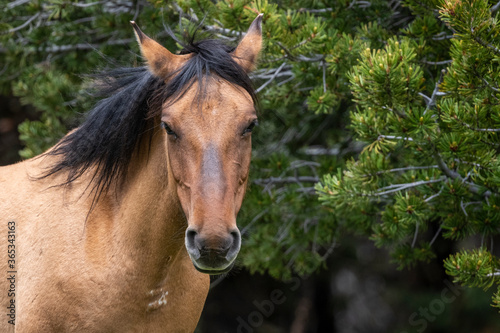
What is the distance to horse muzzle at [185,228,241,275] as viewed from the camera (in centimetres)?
207

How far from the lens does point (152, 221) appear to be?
103 inches

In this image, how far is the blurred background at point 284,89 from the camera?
12.4ft

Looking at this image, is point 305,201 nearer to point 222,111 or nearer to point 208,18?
point 208,18

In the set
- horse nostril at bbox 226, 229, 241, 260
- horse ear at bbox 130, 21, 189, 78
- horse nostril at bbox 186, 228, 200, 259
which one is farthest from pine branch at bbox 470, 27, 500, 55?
horse nostril at bbox 186, 228, 200, 259

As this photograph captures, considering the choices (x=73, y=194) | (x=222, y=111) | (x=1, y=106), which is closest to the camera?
(x=222, y=111)

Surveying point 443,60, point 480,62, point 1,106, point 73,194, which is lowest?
point 1,106

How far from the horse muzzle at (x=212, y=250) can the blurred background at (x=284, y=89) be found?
1361mm

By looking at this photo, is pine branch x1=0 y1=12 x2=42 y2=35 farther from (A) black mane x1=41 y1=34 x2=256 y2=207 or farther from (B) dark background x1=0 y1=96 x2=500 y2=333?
(B) dark background x1=0 y1=96 x2=500 y2=333

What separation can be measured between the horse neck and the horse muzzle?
44 centimetres

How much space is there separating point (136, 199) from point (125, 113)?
1.45 feet

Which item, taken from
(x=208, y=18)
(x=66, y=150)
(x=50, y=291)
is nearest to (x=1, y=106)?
(x=208, y=18)

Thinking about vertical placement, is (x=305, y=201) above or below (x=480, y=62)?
below

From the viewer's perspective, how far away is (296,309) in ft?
28.2

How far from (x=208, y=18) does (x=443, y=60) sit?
183 cm
